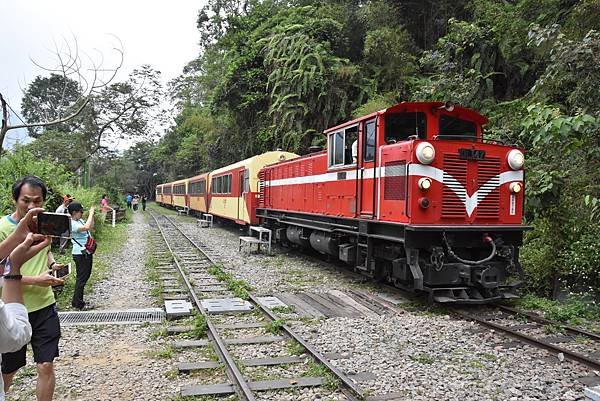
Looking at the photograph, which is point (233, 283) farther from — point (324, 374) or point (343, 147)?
point (324, 374)

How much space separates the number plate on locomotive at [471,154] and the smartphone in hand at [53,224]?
6.32 m

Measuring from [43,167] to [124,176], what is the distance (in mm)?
57198

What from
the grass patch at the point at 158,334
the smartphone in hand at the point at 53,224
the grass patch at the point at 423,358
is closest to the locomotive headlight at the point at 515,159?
the grass patch at the point at 423,358

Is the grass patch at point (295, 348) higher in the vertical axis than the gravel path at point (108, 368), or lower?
higher

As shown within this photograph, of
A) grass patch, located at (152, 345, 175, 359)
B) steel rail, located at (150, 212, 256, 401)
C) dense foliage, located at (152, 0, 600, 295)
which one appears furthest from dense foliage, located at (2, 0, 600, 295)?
grass patch, located at (152, 345, 175, 359)

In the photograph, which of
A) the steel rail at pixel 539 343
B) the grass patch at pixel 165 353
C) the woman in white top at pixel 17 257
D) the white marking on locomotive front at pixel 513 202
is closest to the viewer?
the woman in white top at pixel 17 257

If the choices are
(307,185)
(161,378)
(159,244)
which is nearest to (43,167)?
(159,244)

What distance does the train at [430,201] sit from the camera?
7688 mm

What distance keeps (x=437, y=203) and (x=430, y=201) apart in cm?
13

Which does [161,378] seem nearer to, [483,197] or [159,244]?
[483,197]

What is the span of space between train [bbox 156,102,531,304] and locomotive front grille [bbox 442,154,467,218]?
0.05 feet

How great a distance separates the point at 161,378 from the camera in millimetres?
5180

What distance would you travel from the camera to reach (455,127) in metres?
8.87

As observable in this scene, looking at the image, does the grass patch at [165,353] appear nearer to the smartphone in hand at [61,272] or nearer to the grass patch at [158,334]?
the grass patch at [158,334]
